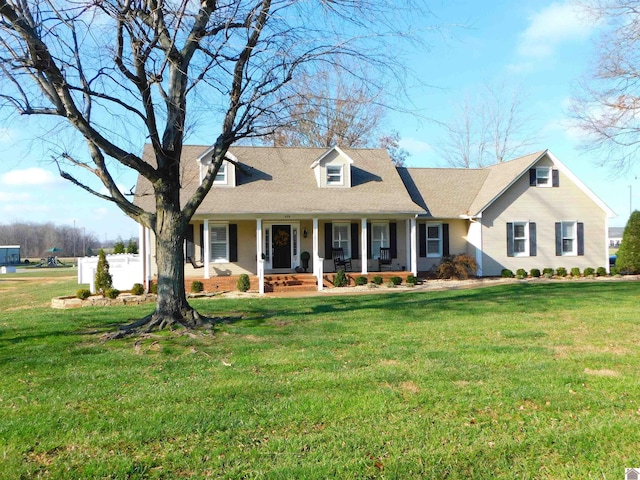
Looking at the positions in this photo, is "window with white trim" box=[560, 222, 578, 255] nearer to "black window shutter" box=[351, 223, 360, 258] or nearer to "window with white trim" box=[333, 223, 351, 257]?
"black window shutter" box=[351, 223, 360, 258]

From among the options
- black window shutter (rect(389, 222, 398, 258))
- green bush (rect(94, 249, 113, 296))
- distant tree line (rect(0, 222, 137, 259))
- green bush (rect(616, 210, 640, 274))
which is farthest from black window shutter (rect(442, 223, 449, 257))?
distant tree line (rect(0, 222, 137, 259))

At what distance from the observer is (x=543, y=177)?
2248cm

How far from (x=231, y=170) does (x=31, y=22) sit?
12.8 m

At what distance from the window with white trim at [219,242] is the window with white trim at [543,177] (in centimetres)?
1380

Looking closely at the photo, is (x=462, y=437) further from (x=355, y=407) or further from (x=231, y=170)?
(x=231, y=170)

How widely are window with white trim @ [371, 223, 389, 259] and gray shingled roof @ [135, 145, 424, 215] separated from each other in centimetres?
137

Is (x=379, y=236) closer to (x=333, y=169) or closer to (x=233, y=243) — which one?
(x=333, y=169)

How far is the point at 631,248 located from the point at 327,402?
21545 mm

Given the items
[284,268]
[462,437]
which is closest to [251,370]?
[462,437]

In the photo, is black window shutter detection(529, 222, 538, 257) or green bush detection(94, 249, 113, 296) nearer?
green bush detection(94, 249, 113, 296)

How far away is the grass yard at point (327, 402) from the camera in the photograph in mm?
3729

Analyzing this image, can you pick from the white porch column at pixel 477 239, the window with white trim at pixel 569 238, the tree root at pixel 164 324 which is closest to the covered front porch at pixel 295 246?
the white porch column at pixel 477 239

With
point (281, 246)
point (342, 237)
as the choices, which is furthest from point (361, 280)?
point (281, 246)

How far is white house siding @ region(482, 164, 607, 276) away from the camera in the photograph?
2198 cm
